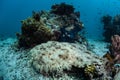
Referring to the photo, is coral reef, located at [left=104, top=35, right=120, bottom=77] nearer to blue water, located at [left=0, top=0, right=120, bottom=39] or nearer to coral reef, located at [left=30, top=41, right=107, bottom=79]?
coral reef, located at [left=30, top=41, right=107, bottom=79]

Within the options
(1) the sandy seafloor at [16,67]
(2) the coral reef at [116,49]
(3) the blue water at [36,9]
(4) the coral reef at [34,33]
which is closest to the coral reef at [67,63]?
(1) the sandy seafloor at [16,67]

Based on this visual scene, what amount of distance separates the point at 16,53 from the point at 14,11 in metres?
72.3

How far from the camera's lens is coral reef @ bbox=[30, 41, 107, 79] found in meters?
6.20

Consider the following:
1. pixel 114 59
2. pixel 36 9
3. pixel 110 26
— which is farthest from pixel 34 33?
pixel 36 9

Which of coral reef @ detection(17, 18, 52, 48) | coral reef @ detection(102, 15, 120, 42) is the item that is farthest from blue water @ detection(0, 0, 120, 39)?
coral reef @ detection(17, 18, 52, 48)

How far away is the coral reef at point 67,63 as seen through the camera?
244 inches

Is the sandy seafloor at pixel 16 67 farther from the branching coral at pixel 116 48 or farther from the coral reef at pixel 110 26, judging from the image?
the coral reef at pixel 110 26

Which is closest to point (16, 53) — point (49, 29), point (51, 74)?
point (49, 29)

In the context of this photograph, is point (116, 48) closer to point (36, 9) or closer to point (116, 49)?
point (116, 49)

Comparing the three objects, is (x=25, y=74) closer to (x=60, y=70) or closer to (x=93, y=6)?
(x=60, y=70)

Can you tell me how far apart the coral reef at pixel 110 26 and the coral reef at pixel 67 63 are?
12489 mm

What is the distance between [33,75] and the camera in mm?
7086

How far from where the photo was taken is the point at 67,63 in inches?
259

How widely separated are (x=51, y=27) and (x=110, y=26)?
1070cm
